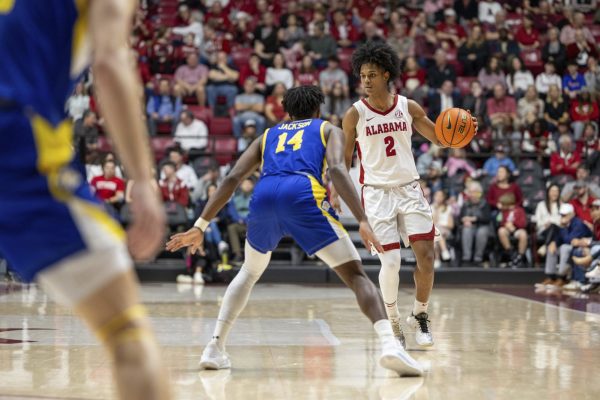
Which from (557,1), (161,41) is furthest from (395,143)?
(557,1)

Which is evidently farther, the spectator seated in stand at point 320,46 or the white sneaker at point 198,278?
the spectator seated in stand at point 320,46

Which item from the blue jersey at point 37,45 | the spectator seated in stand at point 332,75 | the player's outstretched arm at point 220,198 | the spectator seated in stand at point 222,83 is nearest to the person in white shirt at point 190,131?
the spectator seated in stand at point 222,83

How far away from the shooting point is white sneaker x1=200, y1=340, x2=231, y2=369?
5.13 meters

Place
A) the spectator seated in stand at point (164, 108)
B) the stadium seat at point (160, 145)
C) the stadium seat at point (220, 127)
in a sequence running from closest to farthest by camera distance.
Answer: the stadium seat at point (160, 145) < the spectator seated in stand at point (164, 108) < the stadium seat at point (220, 127)

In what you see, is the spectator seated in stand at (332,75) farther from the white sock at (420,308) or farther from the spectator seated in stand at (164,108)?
the white sock at (420,308)

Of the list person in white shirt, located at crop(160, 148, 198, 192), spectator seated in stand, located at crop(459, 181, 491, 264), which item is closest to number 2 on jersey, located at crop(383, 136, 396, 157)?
spectator seated in stand, located at crop(459, 181, 491, 264)

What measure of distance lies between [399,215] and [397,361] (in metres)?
1.65

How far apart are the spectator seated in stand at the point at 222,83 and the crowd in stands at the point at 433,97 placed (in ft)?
0.08

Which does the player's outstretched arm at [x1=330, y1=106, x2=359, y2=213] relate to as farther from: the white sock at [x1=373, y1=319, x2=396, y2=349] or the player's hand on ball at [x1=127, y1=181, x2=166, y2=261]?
the player's hand on ball at [x1=127, y1=181, x2=166, y2=261]

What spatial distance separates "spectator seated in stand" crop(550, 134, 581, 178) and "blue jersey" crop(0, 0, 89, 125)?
12.9 meters

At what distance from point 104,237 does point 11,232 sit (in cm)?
23

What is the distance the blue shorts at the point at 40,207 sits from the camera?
2205mm

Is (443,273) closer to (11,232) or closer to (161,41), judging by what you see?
(161,41)

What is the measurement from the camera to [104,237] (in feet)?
7.43
